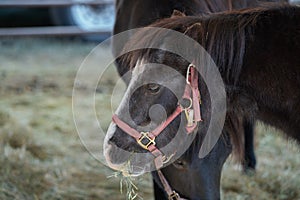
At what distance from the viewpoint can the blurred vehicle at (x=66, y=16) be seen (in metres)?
6.06

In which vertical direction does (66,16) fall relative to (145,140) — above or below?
below

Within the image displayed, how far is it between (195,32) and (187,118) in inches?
11.5

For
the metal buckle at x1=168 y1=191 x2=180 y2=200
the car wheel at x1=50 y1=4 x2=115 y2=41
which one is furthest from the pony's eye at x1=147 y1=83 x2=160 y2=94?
the car wheel at x1=50 y1=4 x2=115 y2=41

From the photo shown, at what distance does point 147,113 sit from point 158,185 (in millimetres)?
719

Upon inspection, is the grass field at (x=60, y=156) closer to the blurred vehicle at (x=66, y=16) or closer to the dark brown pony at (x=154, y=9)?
the dark brown pony at (x=154, y=9)

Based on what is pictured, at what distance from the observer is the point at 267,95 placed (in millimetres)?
1834

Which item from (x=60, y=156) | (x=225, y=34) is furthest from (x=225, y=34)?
(x=60, y=156)

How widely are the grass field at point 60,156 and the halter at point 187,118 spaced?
35 centimetres

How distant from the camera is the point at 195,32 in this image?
5.96 ft

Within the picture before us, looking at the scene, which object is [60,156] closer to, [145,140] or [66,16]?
[145,140]

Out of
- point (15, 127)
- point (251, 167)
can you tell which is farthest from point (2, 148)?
point (251, 167)

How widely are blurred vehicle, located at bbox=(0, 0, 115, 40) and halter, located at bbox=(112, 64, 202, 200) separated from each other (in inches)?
Answer: 168

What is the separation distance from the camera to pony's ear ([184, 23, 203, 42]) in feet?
5.95

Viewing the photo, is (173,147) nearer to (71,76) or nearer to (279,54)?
(279,54)
